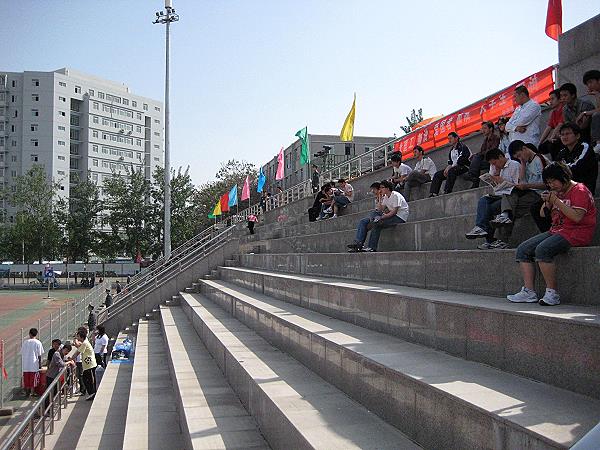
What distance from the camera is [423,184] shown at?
11.6 metres

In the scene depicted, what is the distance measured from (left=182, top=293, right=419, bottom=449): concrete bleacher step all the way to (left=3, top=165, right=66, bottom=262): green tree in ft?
173

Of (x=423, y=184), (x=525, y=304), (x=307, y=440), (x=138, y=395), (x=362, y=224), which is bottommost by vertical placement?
(x=138, y=395)

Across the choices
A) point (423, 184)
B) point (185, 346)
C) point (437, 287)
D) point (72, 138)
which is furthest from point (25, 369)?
point (72, 138)

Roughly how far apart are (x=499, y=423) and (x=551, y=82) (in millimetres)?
10189

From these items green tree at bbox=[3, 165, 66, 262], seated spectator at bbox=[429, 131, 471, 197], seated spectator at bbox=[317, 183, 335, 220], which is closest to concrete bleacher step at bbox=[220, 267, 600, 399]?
seated spectator at bbox=[429, 131, 471, 197]

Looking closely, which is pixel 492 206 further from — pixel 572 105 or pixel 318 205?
pixel 318 205

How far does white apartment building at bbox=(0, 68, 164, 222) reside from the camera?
86.9 meters

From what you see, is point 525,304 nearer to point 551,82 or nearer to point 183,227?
point 551,82

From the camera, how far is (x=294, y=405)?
171 inches

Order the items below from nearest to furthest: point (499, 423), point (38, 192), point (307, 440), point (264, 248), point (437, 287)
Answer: point (499, 423)
point (307, 440)
point (437, 287)
point (264, 248)
point (38, 192)

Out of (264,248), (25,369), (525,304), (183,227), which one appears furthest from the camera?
(183,227)

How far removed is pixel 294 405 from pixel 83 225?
5259 cm

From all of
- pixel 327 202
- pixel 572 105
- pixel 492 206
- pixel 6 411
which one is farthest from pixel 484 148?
pixel 6 411

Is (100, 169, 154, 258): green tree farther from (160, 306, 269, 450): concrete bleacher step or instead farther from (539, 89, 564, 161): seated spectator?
(539, 89, 564, 161): seated spectator
